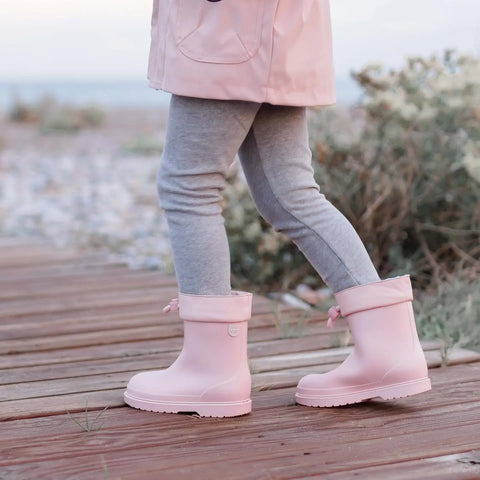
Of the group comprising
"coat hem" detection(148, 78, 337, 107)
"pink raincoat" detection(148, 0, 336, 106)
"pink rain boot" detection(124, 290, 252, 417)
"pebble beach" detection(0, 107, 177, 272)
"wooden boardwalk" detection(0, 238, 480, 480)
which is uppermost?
"pink raincoat" detection(148, 0, 336, 106)

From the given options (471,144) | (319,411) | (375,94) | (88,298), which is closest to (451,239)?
(471,144)

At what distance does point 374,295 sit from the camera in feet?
6.27

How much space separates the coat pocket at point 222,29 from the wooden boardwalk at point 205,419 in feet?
2.42

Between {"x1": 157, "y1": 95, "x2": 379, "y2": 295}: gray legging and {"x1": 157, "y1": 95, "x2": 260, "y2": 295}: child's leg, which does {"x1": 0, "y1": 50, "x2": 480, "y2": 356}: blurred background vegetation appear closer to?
{"x1": 157, "y1": 95, "x2": 379, "y2": 295}: gray legging

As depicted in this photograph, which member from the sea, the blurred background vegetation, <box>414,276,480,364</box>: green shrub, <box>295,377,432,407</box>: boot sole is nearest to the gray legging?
<box>295,377,432,407</box>: boot sole

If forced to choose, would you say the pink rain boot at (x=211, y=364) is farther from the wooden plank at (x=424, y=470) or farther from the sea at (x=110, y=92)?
the sea at (x=110, y=92)

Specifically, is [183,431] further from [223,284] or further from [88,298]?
[88,298]

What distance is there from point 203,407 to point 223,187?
0.46 m

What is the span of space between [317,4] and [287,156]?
0.32 m

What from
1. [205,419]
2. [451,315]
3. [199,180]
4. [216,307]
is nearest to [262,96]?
[199,180]

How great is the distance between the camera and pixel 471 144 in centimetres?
357

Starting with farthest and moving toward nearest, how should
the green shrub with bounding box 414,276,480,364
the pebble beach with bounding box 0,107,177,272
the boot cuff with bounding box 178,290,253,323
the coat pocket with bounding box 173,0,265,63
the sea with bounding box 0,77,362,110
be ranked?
the sea with bounding box 0,77,362,110 → the pebble beach with bounding box 0,107,177,272 → the green shrub with bounding box 414,276,480,364 → the boot cuff with bounding box 178,290,253,323 → the coat pocket with bounding box 173,0,265,63

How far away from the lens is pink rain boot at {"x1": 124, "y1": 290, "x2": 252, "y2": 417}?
190cm

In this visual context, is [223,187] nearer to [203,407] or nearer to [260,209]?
[260,209]
